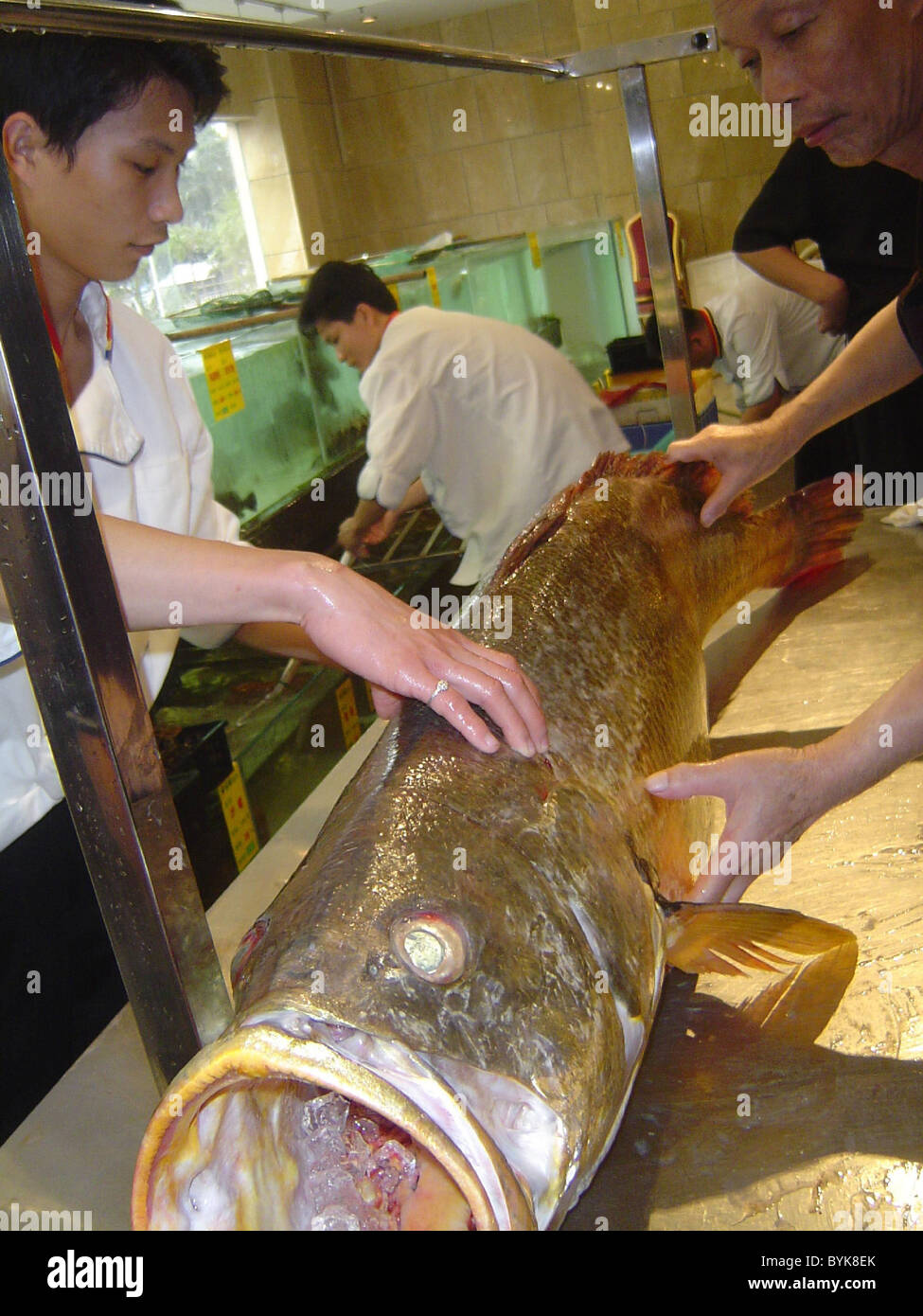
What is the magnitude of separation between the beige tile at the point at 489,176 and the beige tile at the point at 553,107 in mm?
413

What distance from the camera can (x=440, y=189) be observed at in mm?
10984

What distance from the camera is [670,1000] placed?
160cm

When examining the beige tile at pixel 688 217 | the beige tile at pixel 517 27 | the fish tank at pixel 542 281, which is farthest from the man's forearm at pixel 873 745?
the beige tile at pixel 517 27

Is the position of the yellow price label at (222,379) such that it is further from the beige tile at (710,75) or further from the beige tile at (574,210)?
the beige tile at (574,210)

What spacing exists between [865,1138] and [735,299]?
5647 millimetres

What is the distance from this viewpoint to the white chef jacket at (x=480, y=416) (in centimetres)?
477

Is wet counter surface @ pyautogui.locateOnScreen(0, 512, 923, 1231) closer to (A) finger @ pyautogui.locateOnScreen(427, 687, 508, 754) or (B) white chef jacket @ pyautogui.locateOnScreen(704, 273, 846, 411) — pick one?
(A) finger @ pyautogui.locateOnScreen(427, 687, 508, 754)

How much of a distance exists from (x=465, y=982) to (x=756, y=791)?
24.7 inches

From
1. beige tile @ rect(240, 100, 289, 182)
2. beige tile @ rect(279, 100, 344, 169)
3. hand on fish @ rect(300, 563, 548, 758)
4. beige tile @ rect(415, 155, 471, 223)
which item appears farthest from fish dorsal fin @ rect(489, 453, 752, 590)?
beige tile @ rect(415, 155, 471, 223)

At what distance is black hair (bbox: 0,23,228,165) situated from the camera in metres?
1.80

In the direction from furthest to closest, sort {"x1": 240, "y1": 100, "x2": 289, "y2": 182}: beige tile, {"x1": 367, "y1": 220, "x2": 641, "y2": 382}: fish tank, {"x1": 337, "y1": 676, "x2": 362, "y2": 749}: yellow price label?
{"x1": 240, "y1": 100, "x2": 289, "y2": 182}: beige tile < {"x1": 367, "y1": 220, "x2": 641, "y2": 382}: fish tank < {"x1": 337, "y1": 676, "x2": 362, "y2": 749}: yellow price label

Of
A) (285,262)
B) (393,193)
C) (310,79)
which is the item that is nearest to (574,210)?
(393,193)

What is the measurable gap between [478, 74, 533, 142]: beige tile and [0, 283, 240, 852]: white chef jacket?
9137 millimetres
